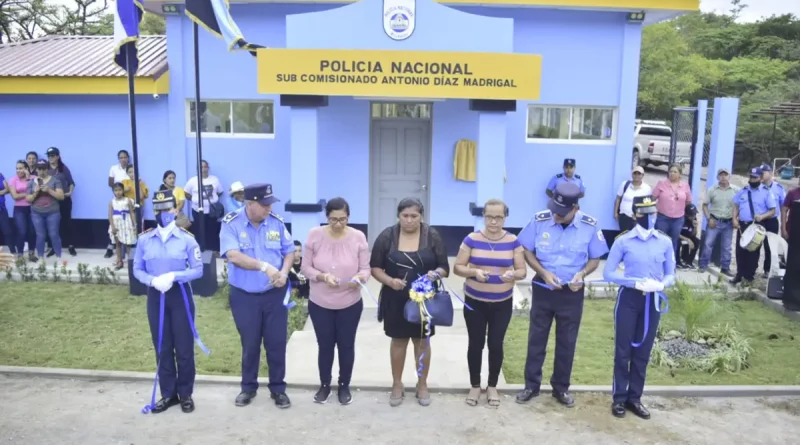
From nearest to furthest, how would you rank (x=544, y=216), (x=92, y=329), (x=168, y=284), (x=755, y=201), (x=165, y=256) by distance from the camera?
(x=168, y=284) < (x=165, y=256) < (x=544, y=216) < (x=92, y=329) < (x=755, y=201)

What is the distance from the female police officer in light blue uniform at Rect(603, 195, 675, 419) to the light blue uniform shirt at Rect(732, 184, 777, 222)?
16.5ft

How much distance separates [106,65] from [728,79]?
26810 mm

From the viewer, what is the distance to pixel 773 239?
10352 mm

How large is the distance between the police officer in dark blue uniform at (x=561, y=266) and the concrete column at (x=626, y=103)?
5.57 m

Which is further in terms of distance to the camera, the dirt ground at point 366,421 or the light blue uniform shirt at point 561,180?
the light blue uniform shirt at point 561,180

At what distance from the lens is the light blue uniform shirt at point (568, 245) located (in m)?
5.44

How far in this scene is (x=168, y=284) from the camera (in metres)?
5.09

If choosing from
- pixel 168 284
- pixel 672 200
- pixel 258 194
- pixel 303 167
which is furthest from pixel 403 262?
pixel 672 200

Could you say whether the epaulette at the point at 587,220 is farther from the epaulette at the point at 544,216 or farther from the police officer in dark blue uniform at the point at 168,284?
the police officer in dark blue uniform at the point at 168,284

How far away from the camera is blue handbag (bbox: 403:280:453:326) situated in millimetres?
5258

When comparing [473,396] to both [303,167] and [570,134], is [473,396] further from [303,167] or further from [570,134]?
[570,134]

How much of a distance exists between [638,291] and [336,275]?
2440 mm

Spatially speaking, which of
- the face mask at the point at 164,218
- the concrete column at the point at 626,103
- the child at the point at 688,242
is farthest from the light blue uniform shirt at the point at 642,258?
the concrete column at the point at 626,103

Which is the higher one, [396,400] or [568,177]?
[568,177]
